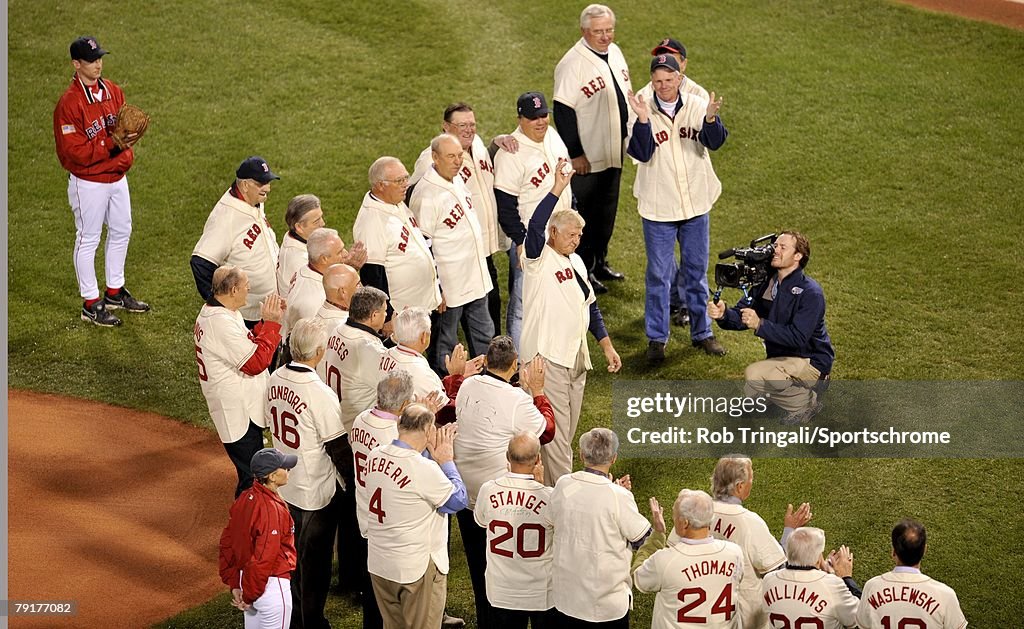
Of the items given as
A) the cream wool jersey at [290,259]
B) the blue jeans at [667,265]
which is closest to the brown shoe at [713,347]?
the blue jeans at [667,265]

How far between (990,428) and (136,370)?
20.1ft

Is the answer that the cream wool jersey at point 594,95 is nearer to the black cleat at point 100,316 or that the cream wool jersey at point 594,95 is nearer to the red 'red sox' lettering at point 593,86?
the red 'red sox' lettering at point 593,86

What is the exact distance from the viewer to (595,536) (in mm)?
5762

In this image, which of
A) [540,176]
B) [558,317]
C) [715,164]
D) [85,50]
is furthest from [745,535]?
[715,164]

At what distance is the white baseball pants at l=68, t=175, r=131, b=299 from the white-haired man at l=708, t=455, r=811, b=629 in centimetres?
587

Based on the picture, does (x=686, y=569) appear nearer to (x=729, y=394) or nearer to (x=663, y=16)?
(x=729, y=394)

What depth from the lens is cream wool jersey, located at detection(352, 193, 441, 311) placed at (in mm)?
8031

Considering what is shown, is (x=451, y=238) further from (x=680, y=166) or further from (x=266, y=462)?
(x=266, y=462)

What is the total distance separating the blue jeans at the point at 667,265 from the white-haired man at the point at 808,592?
3.67 meters

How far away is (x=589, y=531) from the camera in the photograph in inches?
227

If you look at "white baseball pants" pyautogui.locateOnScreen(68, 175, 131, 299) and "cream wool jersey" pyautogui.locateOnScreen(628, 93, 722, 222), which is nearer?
"cream wool jersey" pyautogui.locateOnScreen(628, 93, 722, 222)

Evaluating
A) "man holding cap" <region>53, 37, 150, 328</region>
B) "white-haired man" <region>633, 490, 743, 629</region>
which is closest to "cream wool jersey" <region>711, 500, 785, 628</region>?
"white-haired man" <region>633, 490, 743, 629</region>

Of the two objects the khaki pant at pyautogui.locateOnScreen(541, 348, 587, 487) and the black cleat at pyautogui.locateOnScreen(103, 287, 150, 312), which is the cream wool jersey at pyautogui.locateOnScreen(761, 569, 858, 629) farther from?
the black cleat at pyautogui.locateOnScreen(103, 287, 150, 312)

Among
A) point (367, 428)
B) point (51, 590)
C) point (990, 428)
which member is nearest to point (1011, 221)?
point (990, 428)
